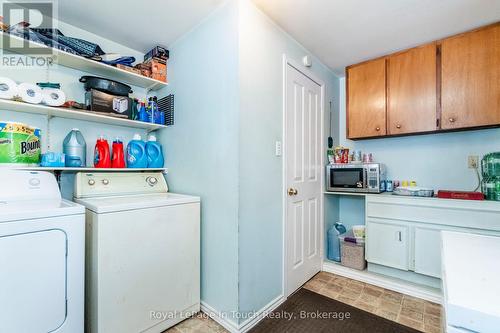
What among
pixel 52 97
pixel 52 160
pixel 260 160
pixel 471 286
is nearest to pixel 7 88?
pixel 52 97

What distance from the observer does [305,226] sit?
2.29m

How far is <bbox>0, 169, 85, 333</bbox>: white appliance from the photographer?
3.46 feet

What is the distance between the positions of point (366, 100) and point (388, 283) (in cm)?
188

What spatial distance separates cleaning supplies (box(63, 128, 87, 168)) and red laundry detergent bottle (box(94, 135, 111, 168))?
10 cm

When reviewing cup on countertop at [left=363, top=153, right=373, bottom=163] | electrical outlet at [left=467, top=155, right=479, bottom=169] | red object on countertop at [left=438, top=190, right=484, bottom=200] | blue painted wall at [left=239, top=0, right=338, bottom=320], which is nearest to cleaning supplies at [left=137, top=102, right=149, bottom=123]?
blue painted wall at [left=239, top=0, right=338, bottom=320]

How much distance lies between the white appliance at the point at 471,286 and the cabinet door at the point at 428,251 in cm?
120

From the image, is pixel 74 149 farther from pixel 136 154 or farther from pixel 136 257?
pixel 136 257

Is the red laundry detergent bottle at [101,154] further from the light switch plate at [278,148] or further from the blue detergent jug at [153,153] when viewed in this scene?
the light switch plate at [278,148]

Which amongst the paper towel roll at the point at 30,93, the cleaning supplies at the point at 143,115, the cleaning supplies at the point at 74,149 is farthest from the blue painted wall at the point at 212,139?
the paper towel roll at the point at 30,93

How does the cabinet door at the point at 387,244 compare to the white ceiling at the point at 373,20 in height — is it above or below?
below

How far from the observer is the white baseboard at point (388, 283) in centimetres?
201

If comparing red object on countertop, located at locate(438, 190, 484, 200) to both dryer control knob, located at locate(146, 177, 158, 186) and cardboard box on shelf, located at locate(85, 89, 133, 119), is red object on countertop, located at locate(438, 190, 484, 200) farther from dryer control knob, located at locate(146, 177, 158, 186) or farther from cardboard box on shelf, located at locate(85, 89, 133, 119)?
cardboard box on shelf, located at locate(85, 89, 133, 119)

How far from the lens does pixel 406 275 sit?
2215 mm

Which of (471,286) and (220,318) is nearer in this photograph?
(471,286)
